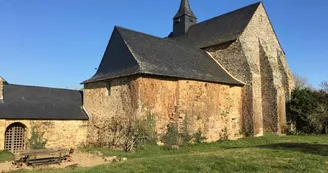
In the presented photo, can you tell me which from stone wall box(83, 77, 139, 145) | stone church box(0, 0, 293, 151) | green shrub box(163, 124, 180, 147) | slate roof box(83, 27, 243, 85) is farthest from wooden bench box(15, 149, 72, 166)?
slate roof box(83, 27, 243, 85)

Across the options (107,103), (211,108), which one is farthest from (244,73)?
(107,103)

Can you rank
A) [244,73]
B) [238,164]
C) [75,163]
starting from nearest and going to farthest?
[238,164], [75,163], [244,73]

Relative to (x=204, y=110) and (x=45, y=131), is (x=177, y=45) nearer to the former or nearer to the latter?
(x=204, y=110)

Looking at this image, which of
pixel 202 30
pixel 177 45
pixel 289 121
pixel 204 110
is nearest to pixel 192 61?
pixel 177 45

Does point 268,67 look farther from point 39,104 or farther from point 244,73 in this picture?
point 39,104

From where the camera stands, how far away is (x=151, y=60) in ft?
47.1

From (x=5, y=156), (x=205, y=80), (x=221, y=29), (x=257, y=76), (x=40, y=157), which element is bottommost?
(x=5, y=156)

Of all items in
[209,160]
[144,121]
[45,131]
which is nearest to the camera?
[209,160]

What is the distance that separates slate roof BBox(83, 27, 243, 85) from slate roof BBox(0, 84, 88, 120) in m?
2.05

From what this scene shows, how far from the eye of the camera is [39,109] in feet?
49.3

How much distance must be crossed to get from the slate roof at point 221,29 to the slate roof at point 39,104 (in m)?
10.2

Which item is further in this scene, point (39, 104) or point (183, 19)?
point (183, 19)

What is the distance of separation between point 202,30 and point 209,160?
16.6 meters

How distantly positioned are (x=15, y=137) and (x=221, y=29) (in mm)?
15647
